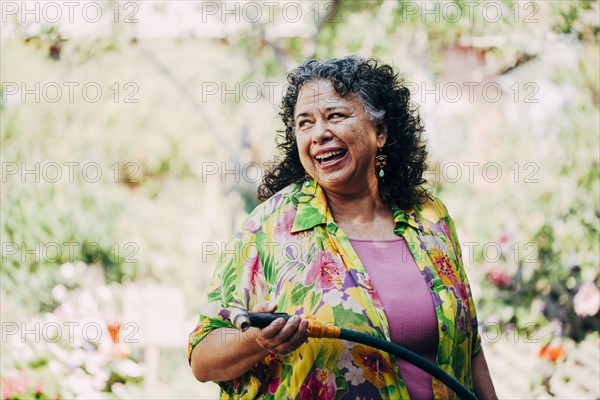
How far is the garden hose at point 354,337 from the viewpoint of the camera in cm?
170

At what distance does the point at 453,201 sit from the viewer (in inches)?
235

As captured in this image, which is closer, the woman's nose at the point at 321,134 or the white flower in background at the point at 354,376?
the white flower in background at the point at 354,376

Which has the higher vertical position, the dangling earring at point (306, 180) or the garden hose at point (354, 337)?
the dangling earring at point (306, 180)

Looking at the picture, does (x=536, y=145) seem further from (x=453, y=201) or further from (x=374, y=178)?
(x=374, y=178)

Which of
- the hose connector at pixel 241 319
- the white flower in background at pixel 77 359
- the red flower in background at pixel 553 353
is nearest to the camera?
the hose connector at pixel 241 319

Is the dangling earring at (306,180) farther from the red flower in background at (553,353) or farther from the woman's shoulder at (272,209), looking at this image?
the red flower in background at (553,353)

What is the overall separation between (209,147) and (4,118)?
2.49 meters

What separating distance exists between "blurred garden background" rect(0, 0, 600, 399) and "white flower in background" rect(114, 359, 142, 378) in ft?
0.05

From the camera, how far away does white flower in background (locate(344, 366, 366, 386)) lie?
192 centimetres

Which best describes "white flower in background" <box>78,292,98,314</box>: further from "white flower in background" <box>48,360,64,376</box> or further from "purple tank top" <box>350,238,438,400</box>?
"purple tank top" <box>350,238,438,400</box>

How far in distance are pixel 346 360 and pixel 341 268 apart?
0.77 feet

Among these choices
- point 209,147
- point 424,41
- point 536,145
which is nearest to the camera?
point 536,145

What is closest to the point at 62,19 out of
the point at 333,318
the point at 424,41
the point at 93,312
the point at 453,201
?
the point at 93,312

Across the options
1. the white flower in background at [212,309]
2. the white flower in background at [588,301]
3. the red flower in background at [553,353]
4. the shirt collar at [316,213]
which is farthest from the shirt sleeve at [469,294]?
the white flower in background at [588,301]
